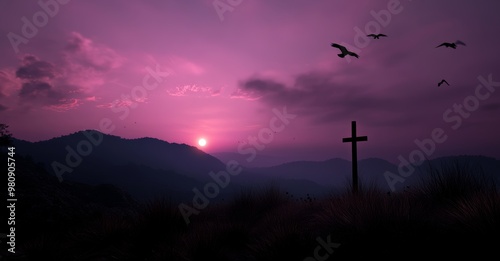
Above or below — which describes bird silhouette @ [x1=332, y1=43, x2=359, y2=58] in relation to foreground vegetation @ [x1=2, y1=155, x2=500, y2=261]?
above

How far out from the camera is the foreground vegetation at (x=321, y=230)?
5.30 meters

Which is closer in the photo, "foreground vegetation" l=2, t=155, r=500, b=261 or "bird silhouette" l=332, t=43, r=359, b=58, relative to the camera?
"foreground vegetation" l=2, t=155, r=500, b=261

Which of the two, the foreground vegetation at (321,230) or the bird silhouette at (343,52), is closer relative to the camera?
the foreground vegetation at (321,230)

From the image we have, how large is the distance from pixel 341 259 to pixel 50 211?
15.8 meters

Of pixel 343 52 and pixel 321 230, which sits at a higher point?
pixel 343 52

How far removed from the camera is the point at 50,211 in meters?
16.2

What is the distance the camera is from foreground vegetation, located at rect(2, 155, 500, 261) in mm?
5301

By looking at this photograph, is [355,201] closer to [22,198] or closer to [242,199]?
[242,199]

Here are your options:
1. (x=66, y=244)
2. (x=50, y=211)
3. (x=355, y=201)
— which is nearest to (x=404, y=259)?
(x=355, y=201)

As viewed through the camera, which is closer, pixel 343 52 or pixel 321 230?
pixel 321 230

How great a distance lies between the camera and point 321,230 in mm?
7074

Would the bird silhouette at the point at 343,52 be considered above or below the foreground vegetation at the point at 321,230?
above

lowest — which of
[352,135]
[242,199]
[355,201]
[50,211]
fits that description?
[50,211]

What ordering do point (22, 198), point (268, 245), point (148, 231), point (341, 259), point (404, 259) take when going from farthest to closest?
point (22, 198) → point (148, 231) → point (268, 245) → point (341, 259) → point (404, 259)
